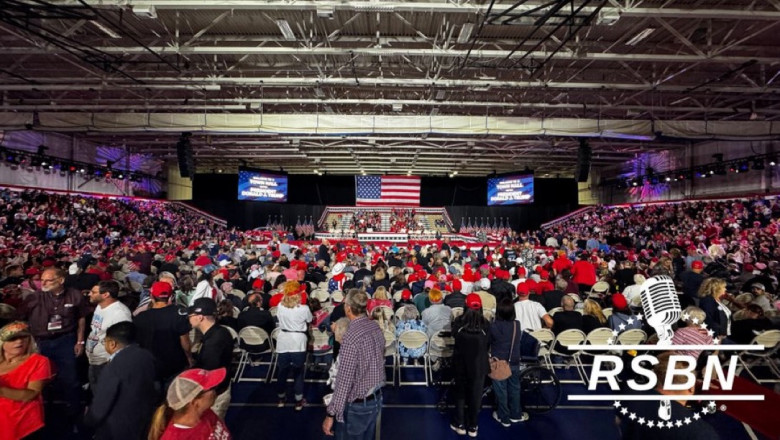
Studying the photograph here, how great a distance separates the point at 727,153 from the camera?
18.6 m

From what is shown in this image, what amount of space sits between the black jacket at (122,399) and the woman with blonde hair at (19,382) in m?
0.61

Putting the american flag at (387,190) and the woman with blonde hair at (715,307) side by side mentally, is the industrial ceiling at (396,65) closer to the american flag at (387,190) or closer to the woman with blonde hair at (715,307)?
the woman with blonde hair at (715,307)

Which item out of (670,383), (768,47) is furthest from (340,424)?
(768,47)

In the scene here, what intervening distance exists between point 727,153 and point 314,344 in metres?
23.4

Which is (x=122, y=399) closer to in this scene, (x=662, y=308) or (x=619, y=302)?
(x=662, y=308)

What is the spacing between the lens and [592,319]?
5406 mm

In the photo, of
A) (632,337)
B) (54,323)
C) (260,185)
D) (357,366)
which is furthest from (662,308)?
(260,185)

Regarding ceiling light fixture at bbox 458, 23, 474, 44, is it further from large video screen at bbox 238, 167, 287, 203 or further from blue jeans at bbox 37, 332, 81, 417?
large video screen at bbox 238, 167, 287, 203

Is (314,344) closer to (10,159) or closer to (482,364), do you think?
(482,364)

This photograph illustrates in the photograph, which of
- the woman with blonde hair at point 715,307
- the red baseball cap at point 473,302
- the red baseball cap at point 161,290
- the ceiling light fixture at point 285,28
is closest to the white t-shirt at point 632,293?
the woman with blonde hair at point 715,307

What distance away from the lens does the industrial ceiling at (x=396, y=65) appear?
23.2ft

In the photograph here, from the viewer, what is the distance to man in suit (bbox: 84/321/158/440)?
2.52m

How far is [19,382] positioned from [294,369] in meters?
2.68

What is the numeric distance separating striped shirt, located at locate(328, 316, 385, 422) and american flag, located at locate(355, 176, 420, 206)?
26.4 metres
